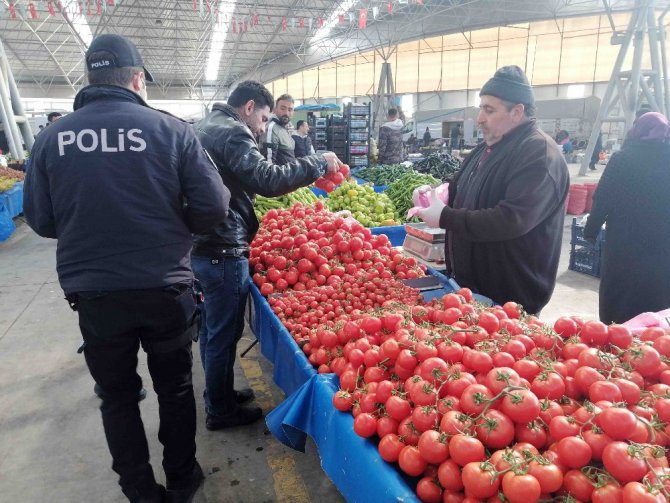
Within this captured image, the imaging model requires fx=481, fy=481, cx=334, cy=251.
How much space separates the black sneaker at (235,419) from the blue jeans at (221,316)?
0.03 metres

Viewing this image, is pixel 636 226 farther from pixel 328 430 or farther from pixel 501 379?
pixel 328 430

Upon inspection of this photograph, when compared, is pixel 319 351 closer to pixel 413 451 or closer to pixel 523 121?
pixel 413 451

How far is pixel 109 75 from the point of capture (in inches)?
79.0

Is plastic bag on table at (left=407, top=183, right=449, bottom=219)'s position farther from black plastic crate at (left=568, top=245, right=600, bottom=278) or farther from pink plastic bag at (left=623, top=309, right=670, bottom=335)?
black plastic crate at (left=568, top=245, right=600, bottom=278)

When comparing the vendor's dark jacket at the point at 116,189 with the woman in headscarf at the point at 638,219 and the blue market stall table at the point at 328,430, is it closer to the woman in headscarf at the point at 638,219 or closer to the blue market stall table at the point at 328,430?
the blue market stall table at the point at 328,430

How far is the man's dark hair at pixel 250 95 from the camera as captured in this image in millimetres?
2885

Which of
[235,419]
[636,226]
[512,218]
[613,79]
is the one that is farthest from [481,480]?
[613,79]

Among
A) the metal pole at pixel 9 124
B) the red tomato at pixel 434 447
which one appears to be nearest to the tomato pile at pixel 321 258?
the red tomato at pixel 434 447

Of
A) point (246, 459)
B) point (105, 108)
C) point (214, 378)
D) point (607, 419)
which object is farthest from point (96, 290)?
point (607, 419)

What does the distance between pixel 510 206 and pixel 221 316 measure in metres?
1.79

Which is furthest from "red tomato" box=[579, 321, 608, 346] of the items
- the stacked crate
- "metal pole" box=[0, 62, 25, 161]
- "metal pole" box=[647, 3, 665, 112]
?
"metal pole" box=[0, 62, 25, 161]

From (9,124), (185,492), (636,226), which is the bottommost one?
(185,492)

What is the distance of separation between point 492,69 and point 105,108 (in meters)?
25.8

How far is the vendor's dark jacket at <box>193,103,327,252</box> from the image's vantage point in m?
2.68
